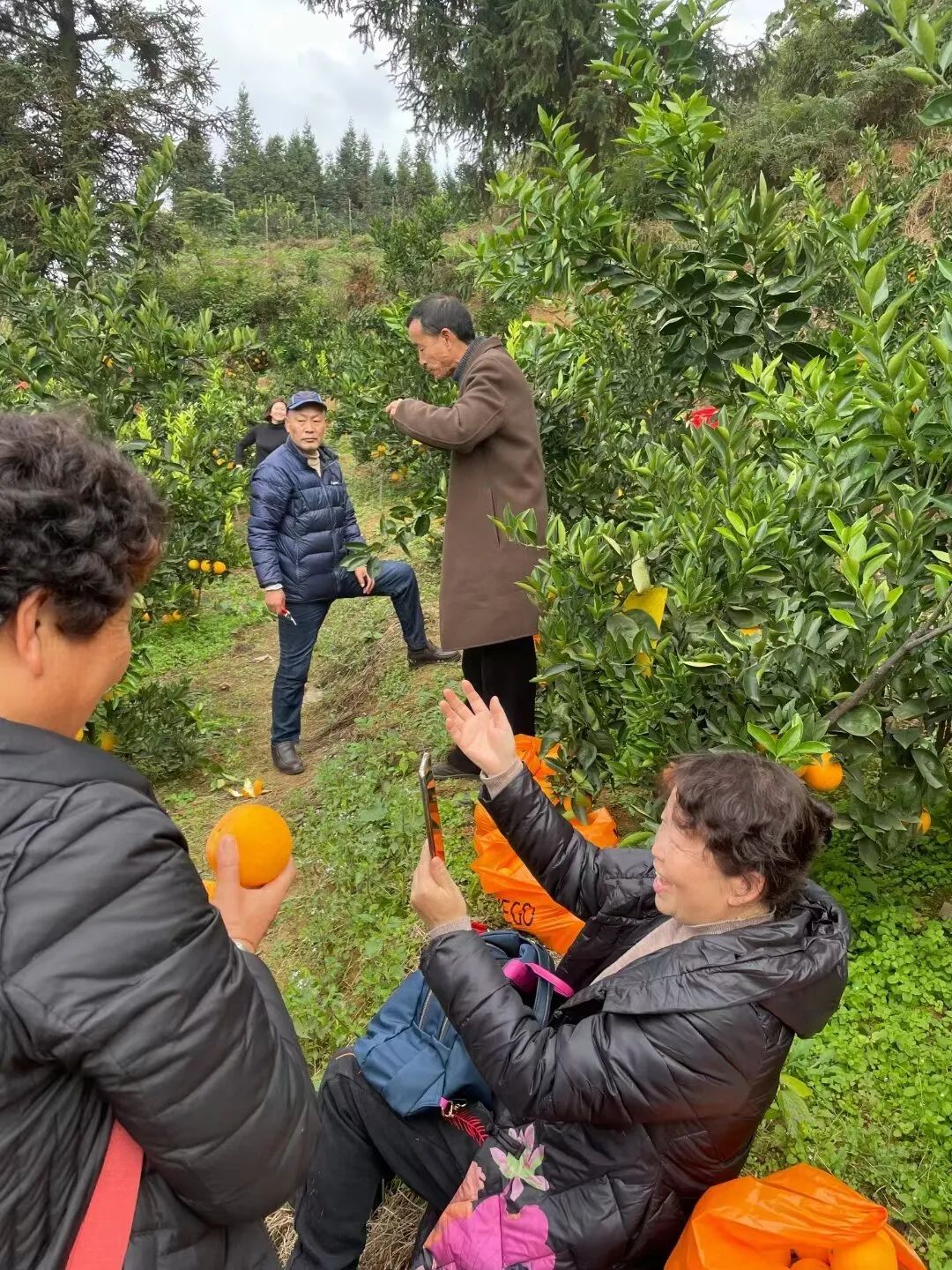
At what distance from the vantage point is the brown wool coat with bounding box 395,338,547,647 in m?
2.99

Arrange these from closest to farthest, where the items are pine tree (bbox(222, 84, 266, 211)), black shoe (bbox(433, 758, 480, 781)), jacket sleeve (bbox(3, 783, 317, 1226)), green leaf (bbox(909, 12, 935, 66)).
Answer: jacket sleeve (bbox(3, 783, 317, 1226)) → green leaf (bbox(909, 12, 935, 66)) → black shoe (bbox(433, 758, 480, 781)) → pine tree (bbox(222, 84, 266, 211))

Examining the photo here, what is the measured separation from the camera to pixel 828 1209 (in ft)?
4.20

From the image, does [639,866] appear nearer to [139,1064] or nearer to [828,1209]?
[828,1209]

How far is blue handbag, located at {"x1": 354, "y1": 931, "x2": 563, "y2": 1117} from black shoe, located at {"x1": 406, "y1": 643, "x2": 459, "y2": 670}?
10.5 ft

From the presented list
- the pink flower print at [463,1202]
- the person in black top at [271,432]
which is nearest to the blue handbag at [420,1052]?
the pink flower print at [463,1202]

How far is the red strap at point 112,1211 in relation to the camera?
2.74 ft

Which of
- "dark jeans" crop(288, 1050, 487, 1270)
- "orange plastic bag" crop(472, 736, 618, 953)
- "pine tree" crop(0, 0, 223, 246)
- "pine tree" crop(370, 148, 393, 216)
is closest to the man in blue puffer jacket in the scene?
"orange plastic bag" crop(472, 736, 618, 953)

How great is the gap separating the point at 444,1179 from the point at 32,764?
1.31m

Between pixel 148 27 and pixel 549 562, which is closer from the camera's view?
pixel 549 562

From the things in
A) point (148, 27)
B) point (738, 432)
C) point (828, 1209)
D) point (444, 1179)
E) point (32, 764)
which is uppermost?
point (148, 27)

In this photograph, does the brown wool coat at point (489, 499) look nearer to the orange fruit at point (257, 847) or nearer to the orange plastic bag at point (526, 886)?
the orange plastic bag at point (526, 886)

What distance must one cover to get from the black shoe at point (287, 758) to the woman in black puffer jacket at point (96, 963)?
11.4 feet

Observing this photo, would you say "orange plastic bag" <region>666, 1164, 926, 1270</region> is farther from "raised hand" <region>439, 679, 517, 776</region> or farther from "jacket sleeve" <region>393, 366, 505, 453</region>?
"jacket sleeve" <region>393, 366, 505, 453</region>

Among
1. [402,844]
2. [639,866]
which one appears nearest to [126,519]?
[639,866]
